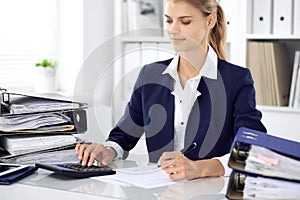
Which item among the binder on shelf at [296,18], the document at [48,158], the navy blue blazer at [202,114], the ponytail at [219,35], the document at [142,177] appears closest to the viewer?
the document at [142,177]

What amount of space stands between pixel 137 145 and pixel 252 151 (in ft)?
2.60

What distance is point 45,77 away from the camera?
128 inches

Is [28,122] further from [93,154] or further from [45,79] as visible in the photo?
[45,79]

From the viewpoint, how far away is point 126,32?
3.28m

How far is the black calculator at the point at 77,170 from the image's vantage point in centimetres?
147

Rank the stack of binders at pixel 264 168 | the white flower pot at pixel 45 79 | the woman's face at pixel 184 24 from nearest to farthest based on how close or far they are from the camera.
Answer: the stack of binders at pixel 264 168 → the woman's face at pixel 184 24 → the white flower pot at pixel 45 79

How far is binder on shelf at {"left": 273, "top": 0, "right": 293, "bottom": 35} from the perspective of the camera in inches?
110

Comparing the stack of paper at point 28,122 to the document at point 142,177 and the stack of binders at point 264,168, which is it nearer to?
the document at point 142,177

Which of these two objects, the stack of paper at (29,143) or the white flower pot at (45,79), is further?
the white flower pot at (45,79)

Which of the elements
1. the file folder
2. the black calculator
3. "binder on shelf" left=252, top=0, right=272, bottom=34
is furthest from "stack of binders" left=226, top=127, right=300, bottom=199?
"binder on shelf" left=252, top=0, right=272, bottom=34

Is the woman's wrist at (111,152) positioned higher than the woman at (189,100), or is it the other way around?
the woman at (189,100)

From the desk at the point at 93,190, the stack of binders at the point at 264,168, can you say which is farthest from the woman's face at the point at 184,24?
the stack of binders at the point at 264,168

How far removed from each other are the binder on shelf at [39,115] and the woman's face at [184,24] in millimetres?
346

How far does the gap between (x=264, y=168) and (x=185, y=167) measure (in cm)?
33
